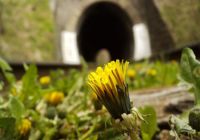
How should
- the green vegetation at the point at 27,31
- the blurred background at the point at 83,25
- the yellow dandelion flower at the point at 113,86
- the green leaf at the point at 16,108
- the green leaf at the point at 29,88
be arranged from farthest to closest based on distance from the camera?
the blurred background at the point at 83,25
the green vegetation at the point at 27,31
the green leaf at the point at 29,88
the green leaf at the point at 16,108
the yellow dandelion flower at the point at 113,86

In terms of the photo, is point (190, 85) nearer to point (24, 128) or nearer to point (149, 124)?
point (149, 124)

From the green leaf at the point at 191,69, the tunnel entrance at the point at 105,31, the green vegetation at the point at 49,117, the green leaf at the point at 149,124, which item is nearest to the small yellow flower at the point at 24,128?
the green vegetation at the point at 49,117

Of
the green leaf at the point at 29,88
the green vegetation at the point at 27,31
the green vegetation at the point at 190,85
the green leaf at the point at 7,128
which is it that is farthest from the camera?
the green vegetation at the point at 27,31

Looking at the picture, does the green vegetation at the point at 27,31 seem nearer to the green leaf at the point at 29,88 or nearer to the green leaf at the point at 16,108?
the green leaf at the point at 29,88

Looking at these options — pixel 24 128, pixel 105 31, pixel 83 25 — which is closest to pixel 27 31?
pixel 83 25

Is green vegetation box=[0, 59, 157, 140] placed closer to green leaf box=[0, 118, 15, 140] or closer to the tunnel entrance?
green leaf box=[0, 118, 15, 140]
